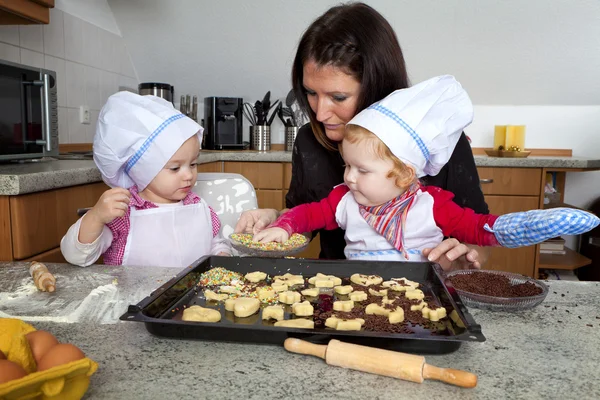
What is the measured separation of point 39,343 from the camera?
582mm

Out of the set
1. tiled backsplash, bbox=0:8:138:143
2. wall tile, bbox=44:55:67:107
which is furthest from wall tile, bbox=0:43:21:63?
wall tile, bbox=44:55:67:107

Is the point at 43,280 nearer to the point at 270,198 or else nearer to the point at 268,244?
the point at 268,244

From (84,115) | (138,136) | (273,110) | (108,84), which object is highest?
(108,84)

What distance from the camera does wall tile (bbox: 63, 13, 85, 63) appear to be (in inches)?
121

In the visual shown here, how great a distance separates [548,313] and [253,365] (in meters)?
0.56

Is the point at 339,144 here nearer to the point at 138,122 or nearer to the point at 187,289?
the point at 138,122

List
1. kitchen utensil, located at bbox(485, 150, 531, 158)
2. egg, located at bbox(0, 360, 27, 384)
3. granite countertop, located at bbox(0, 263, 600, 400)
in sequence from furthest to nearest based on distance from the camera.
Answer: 1. kitchen utensil, located at bbox(485, 150, 531, 158)
2. granite countertop, located at bbox(0, 263, 600, 400)
3. egg, located at bbox(0, 360, 27, 384)

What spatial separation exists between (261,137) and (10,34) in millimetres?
2015

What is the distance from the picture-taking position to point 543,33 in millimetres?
3621

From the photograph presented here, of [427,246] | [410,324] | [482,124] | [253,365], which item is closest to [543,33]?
[482,124]

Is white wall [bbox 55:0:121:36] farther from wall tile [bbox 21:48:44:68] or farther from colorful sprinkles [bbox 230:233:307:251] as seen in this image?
colorful sprinkles [bbox 230:233:307:251]

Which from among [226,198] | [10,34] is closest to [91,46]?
[10,34]

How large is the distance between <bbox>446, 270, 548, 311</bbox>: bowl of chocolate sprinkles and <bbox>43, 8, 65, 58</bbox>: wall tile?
108 inches

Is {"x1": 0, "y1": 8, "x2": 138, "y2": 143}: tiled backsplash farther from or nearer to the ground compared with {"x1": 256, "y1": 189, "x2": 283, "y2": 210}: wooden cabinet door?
farther from the ground
